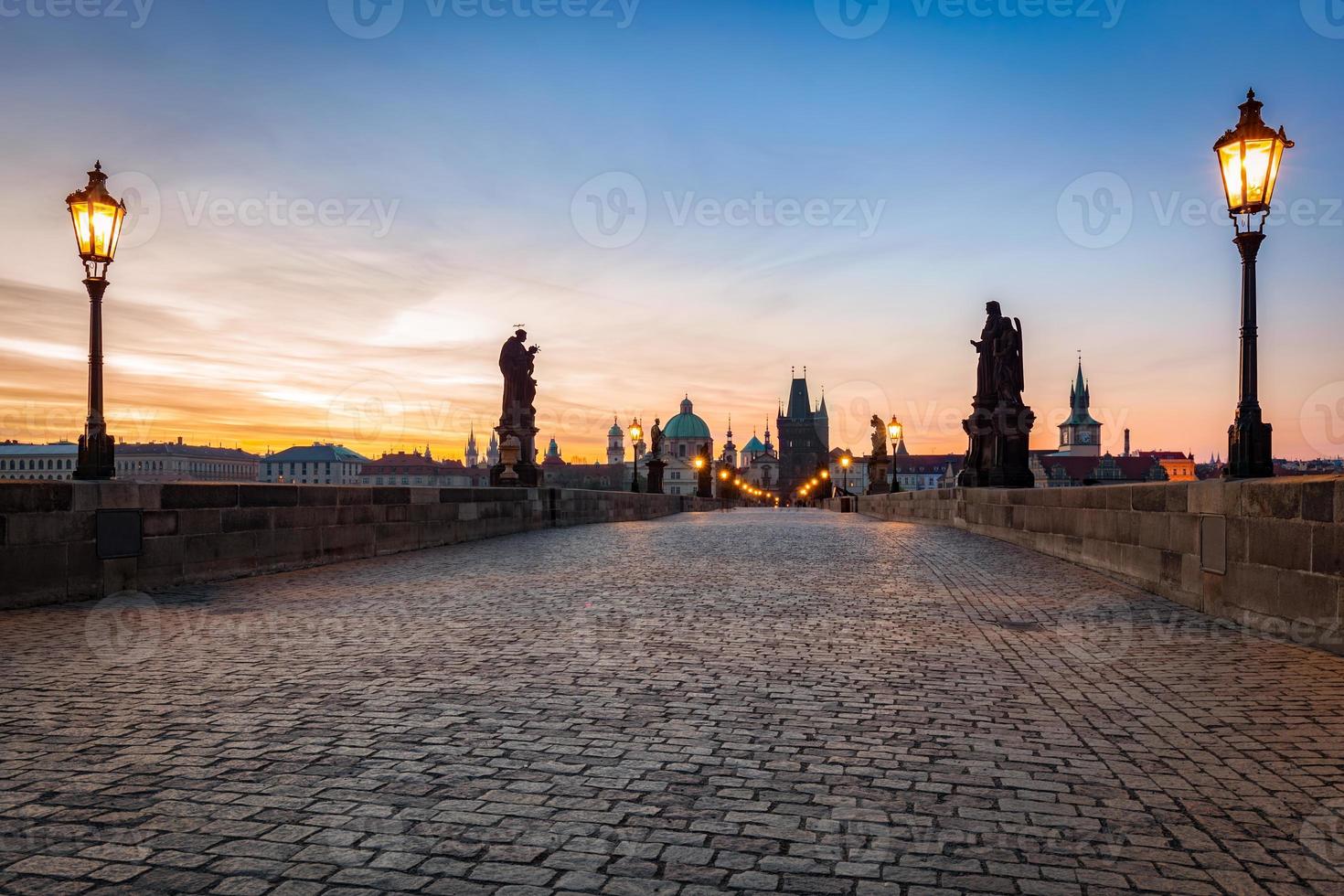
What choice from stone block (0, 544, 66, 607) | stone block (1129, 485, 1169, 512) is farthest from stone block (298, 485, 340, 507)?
stone block (1129, 485, 1169, 512)

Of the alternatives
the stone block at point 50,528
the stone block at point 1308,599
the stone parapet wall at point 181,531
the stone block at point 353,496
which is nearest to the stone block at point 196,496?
the stone parapet wall at point 181,531

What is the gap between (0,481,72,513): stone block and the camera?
782cm

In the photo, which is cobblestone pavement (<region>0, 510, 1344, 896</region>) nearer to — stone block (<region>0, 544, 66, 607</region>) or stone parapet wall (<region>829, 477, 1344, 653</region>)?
stone block (<region>0, 544, 66, 607</region>)

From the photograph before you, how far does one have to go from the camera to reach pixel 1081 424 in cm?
17500

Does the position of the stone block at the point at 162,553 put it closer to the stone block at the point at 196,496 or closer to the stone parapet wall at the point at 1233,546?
the stone block at the point at 196,496

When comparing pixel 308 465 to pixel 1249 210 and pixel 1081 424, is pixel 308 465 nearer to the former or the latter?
pixel 1081 424

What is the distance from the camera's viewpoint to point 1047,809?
11.2 ft

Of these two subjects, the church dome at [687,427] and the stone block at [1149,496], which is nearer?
the stone block at [1149,496]

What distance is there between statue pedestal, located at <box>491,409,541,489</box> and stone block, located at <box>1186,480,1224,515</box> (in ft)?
61.4

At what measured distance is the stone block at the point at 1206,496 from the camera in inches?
313

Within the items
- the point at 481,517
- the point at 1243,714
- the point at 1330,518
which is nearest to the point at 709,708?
the point at 1243,714

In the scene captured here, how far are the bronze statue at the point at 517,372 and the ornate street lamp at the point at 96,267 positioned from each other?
18344mm

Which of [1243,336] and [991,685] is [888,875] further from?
[1243,336]
